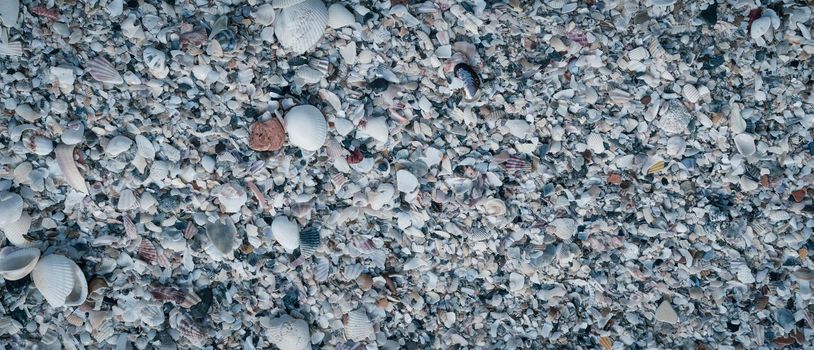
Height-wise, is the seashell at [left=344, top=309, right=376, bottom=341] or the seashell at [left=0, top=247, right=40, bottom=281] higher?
the seashell at [left=0, top=247, right=40, bottom=281]

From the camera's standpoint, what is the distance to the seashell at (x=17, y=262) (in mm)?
2359

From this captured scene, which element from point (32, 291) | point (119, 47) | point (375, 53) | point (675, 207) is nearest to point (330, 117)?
point (375, 53)

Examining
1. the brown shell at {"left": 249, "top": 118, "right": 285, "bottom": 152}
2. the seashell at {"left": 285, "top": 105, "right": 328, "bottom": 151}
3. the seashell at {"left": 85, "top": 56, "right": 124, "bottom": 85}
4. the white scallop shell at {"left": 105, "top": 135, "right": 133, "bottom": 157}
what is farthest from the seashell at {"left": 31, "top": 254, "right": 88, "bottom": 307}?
the seashell at {"left": 285, "top": 105, "right": 328, "bottom": 151}

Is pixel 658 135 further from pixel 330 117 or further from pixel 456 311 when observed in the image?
pixel 330 117

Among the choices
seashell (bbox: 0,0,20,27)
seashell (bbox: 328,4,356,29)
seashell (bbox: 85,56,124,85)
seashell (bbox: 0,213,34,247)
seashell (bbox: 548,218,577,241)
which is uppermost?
seashell (bbox: 0,0,20,27)

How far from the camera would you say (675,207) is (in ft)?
8.79

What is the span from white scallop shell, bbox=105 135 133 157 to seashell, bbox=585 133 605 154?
1791 millimetres

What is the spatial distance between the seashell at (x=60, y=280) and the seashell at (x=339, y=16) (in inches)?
52.0

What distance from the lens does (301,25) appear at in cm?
247

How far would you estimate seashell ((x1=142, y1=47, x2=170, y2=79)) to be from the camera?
2443 millimetres

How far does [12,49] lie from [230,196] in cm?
96

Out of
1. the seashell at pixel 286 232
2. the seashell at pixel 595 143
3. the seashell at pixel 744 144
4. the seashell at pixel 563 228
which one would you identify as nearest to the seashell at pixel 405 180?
the seashell at pixel 286 232

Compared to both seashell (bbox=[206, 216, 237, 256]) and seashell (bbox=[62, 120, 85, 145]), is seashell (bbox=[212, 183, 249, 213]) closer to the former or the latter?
seashell (bbox=[206, 216, 237, 256])

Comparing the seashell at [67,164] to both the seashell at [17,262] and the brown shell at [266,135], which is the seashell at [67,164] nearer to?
the seashell at [17,262]
